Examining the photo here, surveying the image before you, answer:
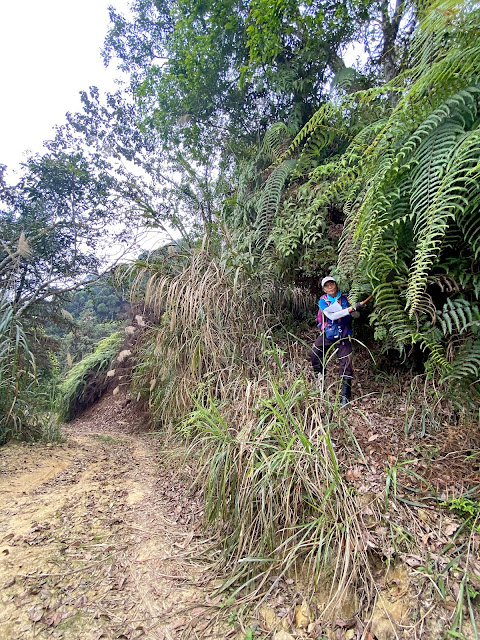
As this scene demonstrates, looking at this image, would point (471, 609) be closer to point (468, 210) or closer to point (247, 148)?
point (468, 210)

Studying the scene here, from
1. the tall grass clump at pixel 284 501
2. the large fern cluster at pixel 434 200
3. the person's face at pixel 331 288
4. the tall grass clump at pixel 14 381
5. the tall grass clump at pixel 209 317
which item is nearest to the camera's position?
the tall grass clump at pixel 284 501

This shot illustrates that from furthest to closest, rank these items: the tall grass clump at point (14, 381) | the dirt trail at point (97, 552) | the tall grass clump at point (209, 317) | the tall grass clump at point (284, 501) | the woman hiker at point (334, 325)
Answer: the tall grass clump at point (14, 381)
the tall grass clump at point (209, 317)
the woman hiker at point (334, 325)
the tall grass clump at point (284, 501)
the dirt trail at point (97, 552)

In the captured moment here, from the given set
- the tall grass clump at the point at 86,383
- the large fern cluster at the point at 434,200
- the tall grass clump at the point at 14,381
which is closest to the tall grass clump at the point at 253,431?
the large fern cluster at the point at 434,200

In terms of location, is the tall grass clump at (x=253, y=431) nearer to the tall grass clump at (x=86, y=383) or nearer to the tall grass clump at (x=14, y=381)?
the tall grass clump at (x=14, y=381)

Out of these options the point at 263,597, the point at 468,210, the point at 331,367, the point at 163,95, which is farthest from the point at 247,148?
the point at 263,597

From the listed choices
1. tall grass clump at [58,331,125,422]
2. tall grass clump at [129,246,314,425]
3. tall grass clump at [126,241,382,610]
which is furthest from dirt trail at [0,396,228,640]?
tall grass clump at [58,331,125,422]

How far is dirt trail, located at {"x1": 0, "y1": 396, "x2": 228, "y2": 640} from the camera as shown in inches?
63.8

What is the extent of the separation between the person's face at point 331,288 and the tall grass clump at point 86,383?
6.87m

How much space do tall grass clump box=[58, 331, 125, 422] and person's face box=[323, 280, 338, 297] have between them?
687 cm

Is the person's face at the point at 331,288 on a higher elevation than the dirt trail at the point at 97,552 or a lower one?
higher

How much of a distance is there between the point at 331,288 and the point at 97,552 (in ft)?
8.41

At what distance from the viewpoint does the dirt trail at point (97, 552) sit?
1621mm

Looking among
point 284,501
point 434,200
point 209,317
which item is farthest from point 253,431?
point 434,200

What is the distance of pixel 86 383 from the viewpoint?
8.59 meters
